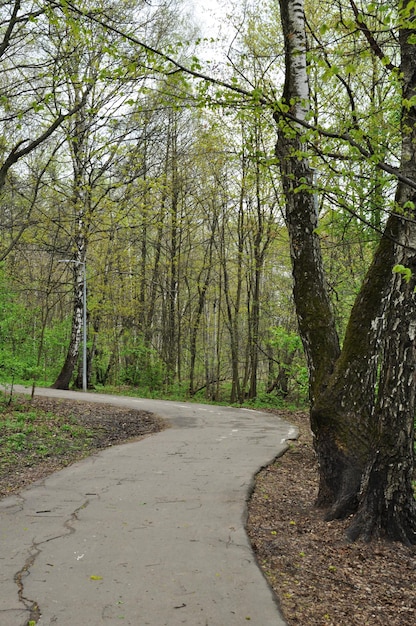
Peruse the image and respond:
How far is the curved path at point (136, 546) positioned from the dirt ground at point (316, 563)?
19cm

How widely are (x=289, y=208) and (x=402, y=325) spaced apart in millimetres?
2162

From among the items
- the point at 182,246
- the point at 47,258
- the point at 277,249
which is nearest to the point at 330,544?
the point at 277,249

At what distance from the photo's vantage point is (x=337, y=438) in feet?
17.6

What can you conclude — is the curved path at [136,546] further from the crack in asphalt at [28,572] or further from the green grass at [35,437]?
the green grass at [35,437]

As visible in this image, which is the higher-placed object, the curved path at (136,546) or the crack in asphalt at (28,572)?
the curved path at (136,546)

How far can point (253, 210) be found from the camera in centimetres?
2064

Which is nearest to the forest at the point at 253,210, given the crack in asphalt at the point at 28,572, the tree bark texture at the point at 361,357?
the tree bark texture at the point at 361,357

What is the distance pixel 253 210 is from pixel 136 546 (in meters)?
17.5

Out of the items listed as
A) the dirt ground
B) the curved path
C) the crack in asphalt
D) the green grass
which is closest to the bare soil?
the dirt ground

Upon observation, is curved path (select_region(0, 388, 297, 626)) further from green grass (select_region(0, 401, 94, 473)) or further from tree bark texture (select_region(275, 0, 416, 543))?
tree bark texture (select_region(275, 0, 416, 543))

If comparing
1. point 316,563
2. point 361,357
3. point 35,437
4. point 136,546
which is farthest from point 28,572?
point 35,437

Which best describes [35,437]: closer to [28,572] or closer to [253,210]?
[28,572]

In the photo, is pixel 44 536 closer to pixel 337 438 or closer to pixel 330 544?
pixel 330 544

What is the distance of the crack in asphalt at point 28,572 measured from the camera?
331cm
